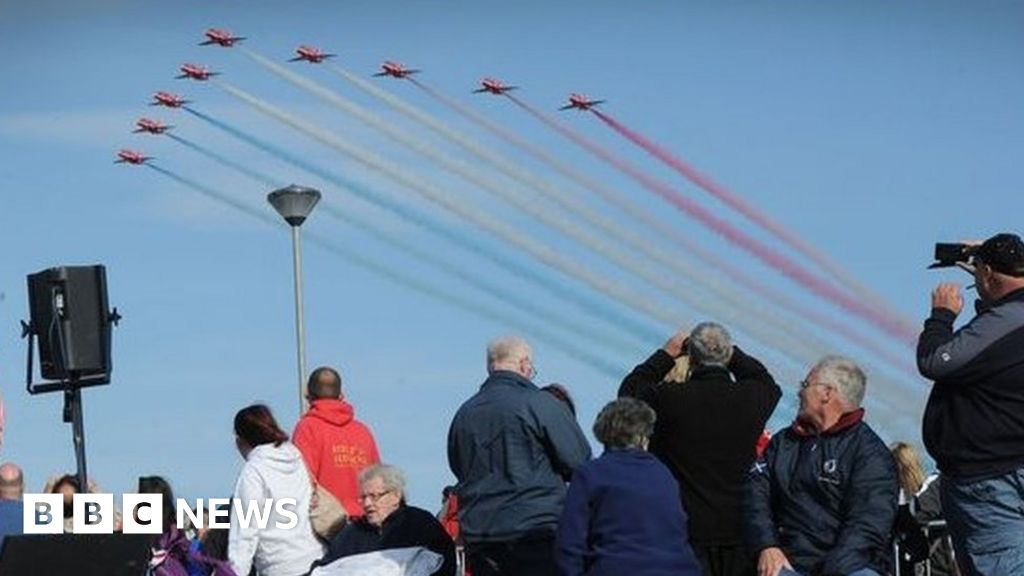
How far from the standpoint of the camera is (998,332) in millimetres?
8742

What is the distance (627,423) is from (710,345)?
3.31 ft

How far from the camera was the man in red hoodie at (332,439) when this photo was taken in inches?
484

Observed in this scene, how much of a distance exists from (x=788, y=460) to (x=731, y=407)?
120cm

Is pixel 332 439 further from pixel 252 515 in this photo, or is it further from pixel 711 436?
pixel 711 436

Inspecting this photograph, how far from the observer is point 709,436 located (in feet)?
35.0

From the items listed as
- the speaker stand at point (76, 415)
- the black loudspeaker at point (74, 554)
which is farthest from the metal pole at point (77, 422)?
the black loudspeaker at point (74, 554)

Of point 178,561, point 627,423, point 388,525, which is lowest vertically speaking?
point 178,561

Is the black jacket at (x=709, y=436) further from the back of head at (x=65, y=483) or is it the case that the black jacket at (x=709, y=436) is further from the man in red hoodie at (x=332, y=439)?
the back of head at (x=65, y=483)

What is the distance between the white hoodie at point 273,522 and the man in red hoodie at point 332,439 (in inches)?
21.8

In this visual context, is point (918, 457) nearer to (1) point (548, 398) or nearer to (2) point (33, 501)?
(1) point (548, 398)

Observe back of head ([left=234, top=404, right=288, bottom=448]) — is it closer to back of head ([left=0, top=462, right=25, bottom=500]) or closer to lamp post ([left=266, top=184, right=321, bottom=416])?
back of head ([left=0, top=462, right=25, bottom=500])

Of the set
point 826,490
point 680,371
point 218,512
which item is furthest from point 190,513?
point 826,490

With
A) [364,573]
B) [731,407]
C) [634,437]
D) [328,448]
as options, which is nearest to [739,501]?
[731,407]

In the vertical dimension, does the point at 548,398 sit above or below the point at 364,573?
above
